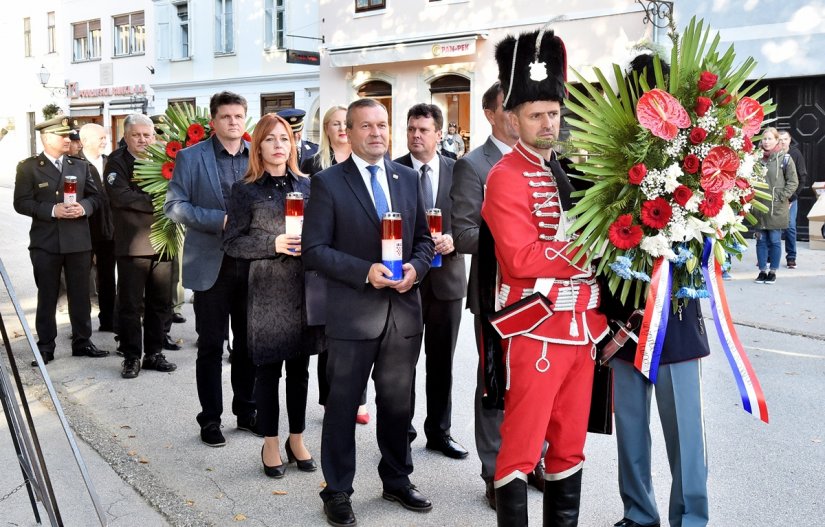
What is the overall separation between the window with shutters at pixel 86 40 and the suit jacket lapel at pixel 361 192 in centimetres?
3560

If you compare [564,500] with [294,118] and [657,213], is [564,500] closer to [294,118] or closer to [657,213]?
[657,213]

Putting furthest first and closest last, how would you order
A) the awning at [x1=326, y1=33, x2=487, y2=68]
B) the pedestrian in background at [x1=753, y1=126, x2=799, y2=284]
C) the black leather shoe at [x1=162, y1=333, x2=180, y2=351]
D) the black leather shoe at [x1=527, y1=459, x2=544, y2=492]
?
1. the awning at [x1=326, y1=33, x2=487, y2=68]
2. the pedestrian in background at [x1=753, y1=126, x2=799, y2=284]
3. the black leather shoe at [x1=162, y1=333, x2=180, y2=351]
4. the black leather shoe at [x1=527, y1=459, x2=544, y2=492]

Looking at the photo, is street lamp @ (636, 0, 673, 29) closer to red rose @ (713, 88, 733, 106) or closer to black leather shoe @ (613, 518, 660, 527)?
red rose @ (713, 88, 733, 106)

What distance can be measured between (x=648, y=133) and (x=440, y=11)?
20.0 metres

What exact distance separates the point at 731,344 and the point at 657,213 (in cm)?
79

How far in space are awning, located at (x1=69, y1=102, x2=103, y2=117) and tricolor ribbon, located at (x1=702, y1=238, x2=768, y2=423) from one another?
117 ft

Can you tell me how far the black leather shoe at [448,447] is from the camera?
5.16m

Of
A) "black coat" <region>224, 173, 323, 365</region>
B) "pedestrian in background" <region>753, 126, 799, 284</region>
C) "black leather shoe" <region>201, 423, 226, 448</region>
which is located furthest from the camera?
"pedestrian in background" <region>753, 126, 799, 284</region>

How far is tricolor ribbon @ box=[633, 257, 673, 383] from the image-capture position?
3.50 meters

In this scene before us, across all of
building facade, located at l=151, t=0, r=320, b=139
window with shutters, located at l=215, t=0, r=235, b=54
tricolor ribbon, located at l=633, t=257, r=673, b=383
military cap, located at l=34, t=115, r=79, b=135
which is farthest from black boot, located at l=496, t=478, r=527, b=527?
window with shutters, located at l=215, t=0, r=235, b=54

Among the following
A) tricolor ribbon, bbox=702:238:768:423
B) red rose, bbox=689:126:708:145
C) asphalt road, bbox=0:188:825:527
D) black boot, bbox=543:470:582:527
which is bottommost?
asphalt road, bbox=0:188:825:527

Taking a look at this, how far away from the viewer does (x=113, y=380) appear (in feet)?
22.7

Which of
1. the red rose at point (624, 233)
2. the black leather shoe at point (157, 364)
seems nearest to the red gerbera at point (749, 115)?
the red rose at point (624, 233)

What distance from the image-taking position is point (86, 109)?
3681 centimetres
